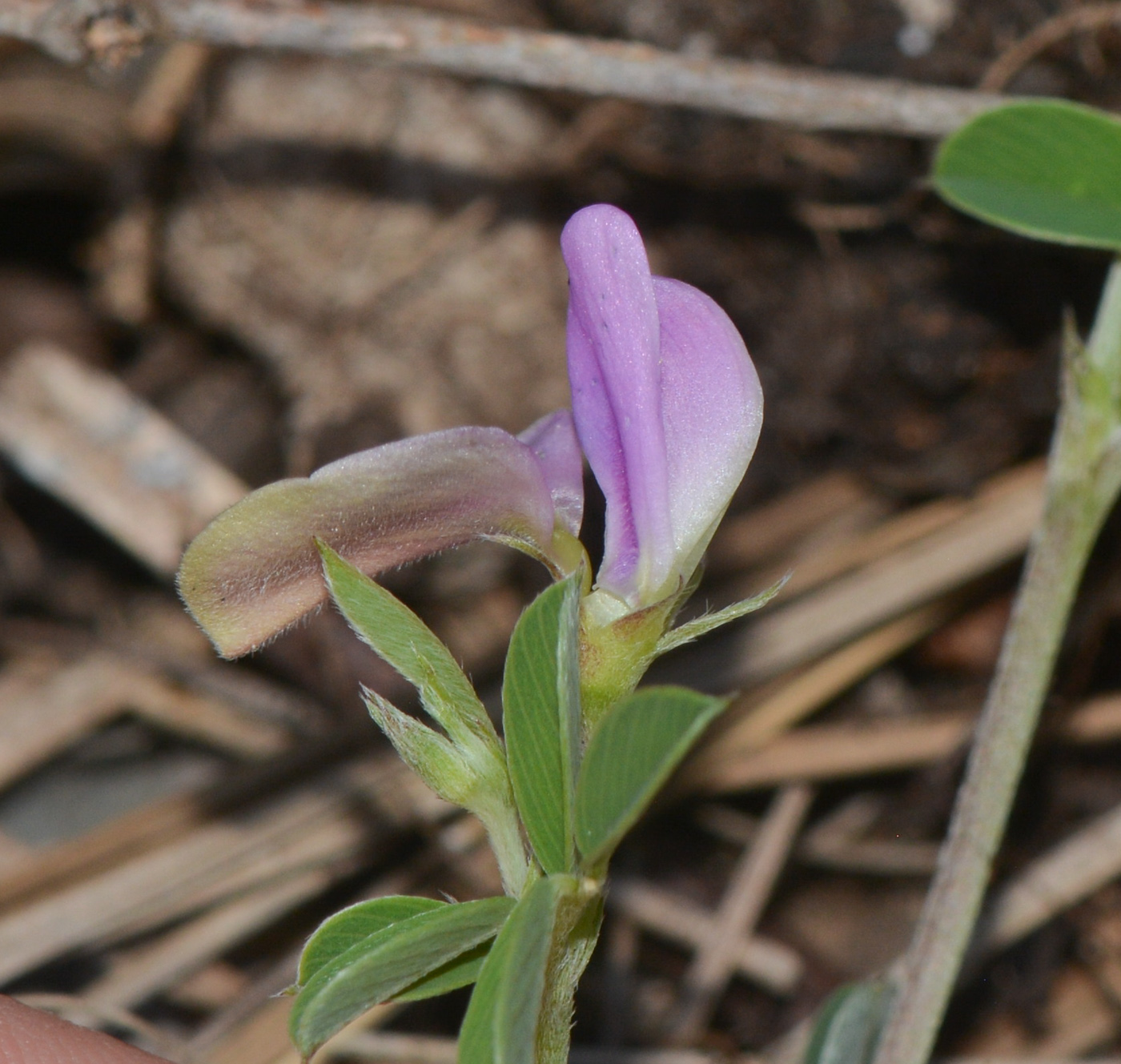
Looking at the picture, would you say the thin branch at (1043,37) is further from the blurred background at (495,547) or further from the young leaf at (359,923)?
the young leaf at (359,923)

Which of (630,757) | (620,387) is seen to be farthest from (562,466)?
(630,757)

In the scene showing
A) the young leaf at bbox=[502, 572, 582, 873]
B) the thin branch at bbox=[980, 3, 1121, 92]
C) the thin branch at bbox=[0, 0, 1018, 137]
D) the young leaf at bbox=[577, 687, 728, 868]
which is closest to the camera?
the young leaf at bbox=[577, 687, 728, 868]

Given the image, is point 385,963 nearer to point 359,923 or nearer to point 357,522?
point 359,923

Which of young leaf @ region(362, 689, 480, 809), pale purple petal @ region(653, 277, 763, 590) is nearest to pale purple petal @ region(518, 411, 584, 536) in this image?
pale purple petal @ region(653, 277, 763, 590)

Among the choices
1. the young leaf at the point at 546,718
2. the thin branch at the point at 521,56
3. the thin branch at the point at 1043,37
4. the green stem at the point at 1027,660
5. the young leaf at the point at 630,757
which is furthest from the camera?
the thin branch at the point at 1043,37

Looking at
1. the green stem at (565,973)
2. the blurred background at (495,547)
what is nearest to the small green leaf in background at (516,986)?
the green stem at (565,973)

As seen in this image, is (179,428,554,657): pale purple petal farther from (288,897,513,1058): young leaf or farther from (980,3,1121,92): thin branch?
(980,3,1121,92): thin branch

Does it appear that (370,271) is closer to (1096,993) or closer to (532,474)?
(532,474)
